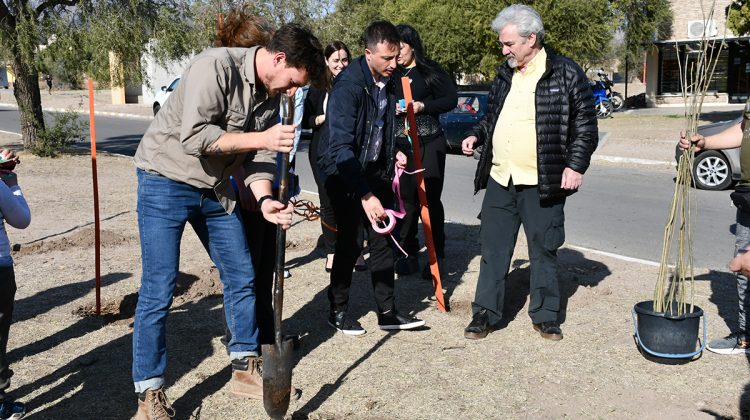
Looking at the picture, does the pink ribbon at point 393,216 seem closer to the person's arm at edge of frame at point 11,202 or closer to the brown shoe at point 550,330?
the brown shoe at point 550,330

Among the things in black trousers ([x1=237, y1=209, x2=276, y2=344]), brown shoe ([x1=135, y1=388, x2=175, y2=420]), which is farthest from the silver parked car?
brown shoe ([x1=135, y1=388, x2=175, y2=420])

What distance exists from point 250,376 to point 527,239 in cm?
206

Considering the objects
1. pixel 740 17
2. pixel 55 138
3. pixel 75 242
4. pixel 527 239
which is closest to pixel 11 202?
pixel 527 239

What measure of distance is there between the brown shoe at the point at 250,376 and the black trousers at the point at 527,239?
166 cm

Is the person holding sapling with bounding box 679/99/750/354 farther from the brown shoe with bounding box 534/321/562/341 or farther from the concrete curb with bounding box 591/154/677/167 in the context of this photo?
the concrete curb with bounding box 591/154/677/167

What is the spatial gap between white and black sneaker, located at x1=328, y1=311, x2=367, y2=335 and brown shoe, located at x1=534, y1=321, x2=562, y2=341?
1146 mm

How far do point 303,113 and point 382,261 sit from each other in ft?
5.27

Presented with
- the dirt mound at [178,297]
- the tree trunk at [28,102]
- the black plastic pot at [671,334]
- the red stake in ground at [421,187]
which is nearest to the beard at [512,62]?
the red stake in ground at [421,187]

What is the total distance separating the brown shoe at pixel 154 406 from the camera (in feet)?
12.4

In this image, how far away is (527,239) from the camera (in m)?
5.25

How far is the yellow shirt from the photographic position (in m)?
5.02

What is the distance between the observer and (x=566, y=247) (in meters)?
7.77

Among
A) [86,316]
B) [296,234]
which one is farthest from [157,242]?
[296,234]

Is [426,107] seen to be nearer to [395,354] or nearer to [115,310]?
[395,354]
